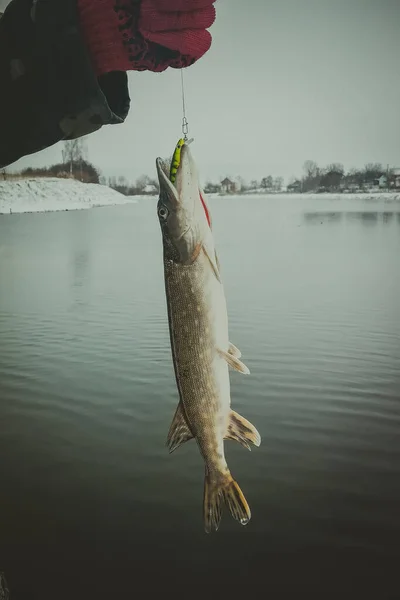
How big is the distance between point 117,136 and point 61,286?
1.00 m

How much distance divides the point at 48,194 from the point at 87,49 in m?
1.53

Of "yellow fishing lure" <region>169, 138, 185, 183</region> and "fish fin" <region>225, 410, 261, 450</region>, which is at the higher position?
"yellow fishing lure" <region>169, 138, 185, 183</region>

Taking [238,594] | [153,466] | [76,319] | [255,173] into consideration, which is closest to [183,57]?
[255,173]

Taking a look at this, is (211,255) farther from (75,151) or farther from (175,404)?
(75,151)

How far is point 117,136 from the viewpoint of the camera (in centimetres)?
228

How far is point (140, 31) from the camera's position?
116 centimetres

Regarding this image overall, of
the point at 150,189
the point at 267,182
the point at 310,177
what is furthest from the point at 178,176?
the point at 310,177

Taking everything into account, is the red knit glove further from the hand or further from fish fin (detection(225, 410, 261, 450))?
fish fin (detection(225, 410, 261, 450))

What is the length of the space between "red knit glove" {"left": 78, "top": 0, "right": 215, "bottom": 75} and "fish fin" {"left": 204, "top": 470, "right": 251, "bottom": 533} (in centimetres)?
101

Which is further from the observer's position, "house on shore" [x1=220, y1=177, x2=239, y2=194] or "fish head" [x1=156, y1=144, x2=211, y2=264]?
"house on shore" [x1=220, y1=177, x2=239, y2=194]

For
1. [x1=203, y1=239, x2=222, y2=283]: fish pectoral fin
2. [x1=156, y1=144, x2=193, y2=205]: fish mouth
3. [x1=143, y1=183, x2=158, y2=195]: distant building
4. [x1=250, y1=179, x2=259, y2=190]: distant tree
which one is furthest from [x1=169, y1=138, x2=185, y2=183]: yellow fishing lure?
[x1=250, y1=179, x2=259, y2=190]: distant tree

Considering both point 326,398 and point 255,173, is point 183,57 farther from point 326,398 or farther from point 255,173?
point 326,398

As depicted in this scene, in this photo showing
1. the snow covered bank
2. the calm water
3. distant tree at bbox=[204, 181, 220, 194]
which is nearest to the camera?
the calm water

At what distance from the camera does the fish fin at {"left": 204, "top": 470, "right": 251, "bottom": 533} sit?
889 millimetres
